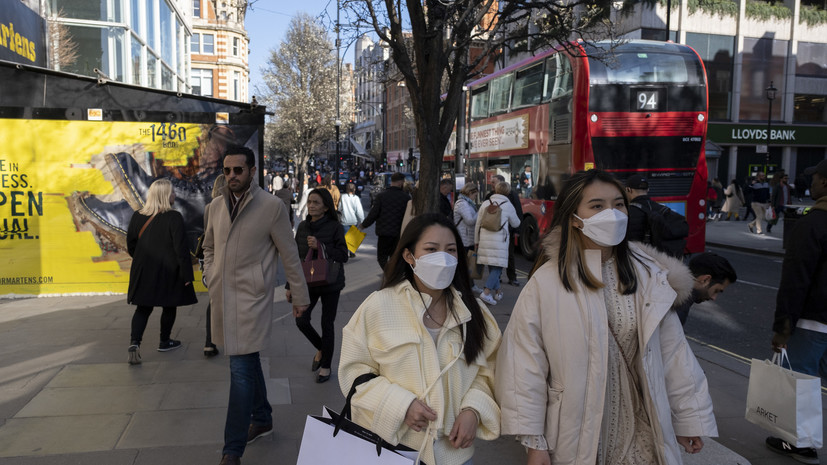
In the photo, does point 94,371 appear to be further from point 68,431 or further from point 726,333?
point 726,333

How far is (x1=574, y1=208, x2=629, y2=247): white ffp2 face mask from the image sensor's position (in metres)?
2.40

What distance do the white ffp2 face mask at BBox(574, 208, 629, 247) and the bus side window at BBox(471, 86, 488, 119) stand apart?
14772 mm

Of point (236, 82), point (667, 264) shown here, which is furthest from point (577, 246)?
point (236, 82)

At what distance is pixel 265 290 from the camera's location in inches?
153

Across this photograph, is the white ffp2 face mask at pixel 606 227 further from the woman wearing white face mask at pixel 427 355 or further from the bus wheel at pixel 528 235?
the bus wheel at pixel 528 235

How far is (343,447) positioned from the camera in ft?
7.13

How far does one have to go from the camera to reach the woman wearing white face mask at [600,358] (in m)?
2.28

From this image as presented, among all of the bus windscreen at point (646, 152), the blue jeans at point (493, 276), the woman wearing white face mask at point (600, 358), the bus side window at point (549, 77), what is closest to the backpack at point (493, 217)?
the blue jeans at point (493, 276)

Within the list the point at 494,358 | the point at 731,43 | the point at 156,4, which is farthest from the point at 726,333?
the point at 731,43

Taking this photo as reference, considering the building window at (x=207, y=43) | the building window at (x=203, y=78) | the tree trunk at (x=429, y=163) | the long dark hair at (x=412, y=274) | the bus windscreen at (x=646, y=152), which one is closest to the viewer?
the long dark hair at (x=412, y=274)

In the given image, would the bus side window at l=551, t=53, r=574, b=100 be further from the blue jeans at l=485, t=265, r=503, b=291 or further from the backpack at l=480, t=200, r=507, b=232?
the blue jeans at l=485, t=265, r=503, b=291

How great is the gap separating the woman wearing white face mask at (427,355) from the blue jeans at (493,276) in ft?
21.5

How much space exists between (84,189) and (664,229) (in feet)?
25.2

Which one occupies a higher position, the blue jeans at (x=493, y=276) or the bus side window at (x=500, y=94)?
the bus side window at (x=500, y=94)
